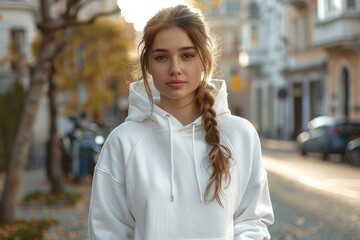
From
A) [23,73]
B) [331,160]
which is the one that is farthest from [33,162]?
[331,160]

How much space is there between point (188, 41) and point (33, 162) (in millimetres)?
30528

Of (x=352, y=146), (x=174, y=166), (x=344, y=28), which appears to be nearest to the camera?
(x=174, y=166)

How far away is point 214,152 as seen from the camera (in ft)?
11.0

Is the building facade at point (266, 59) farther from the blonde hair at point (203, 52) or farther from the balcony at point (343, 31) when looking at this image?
the blonde hair at point (203, 52)

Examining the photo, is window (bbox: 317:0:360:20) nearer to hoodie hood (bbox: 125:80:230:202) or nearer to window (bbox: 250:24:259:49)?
window (bbox: 250:24:259:49)

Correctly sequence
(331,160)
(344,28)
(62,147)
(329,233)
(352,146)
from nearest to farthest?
(329,233) < (62,147) < (352,146) < (331,160) < (344,28)

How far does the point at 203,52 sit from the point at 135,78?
43 centimetres

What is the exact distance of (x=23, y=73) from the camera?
114 ft

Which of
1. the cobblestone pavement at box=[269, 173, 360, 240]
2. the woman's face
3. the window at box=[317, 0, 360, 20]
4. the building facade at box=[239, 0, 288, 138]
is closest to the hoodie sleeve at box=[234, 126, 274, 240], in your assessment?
the woman's face

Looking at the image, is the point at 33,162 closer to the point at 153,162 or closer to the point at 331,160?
Answer: the point at 331,160

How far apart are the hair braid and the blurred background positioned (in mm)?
439

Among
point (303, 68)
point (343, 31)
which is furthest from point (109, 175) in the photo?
point (303, 68)

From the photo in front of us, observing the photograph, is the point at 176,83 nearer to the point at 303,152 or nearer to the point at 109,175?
the point at 109,175

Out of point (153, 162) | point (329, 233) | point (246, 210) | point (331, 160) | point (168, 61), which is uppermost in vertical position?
point (168, 61)
